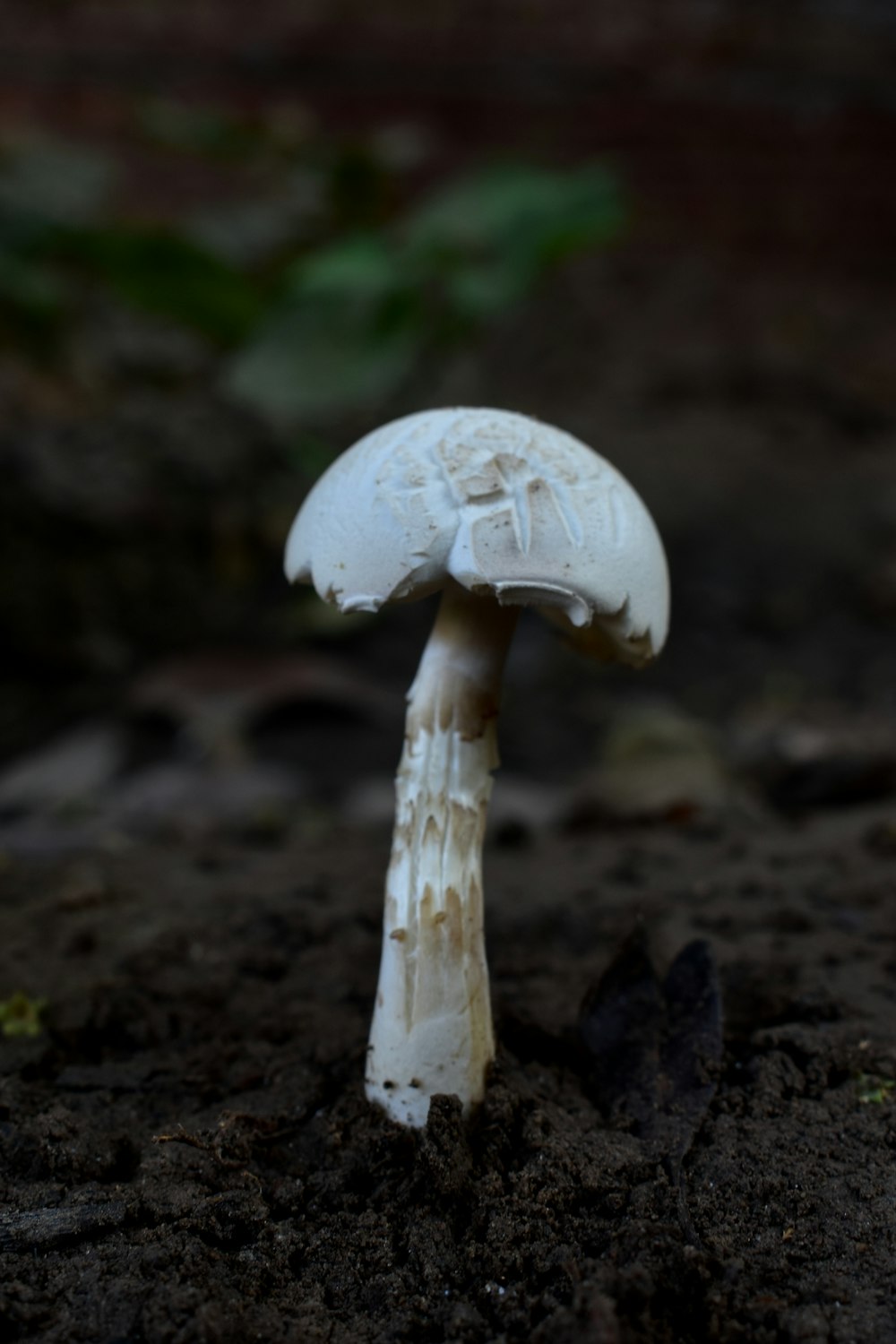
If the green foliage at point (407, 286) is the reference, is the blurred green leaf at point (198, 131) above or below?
above

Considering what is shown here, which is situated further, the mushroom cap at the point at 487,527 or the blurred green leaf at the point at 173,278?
the blurred green leaf at the point at 173,278

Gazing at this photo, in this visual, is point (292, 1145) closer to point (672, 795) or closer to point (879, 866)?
point (879, 866)

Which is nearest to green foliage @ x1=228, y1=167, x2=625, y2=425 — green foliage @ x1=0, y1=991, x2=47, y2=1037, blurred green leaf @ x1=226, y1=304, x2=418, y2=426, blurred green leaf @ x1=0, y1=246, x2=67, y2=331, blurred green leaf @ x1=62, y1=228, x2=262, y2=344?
blurred green leaf @ x1=226, y1=304, x2=418, y2=426

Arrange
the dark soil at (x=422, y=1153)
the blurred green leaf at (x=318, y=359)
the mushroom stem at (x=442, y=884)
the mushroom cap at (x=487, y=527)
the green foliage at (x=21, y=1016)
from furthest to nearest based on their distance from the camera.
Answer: the blurred green leaf at (x=318, y=359)
the green foliage at (x=21, y=1016)
the mushroom stem at (x=442, y=884)
the mushroom cap at (x=487, y=527)
the dark soil at (x=422, y=1153)

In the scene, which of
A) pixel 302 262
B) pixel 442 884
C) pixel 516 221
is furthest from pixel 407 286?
pixel 442 884

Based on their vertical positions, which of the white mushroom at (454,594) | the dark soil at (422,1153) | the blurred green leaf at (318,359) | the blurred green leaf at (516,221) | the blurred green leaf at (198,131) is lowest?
the dark soil at (422,1153)

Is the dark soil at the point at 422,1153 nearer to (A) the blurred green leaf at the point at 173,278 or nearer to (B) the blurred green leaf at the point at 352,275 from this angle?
(B) the blurred green leaf at the point at 352,275

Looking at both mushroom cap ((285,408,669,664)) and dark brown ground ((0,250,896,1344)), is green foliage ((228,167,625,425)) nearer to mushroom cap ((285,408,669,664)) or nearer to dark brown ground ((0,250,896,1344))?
dark brown ground ((0,250,896,1344))

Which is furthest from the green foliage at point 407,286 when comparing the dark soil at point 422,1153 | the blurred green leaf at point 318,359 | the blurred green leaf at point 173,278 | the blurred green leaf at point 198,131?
the dark soil at point 422,1153
